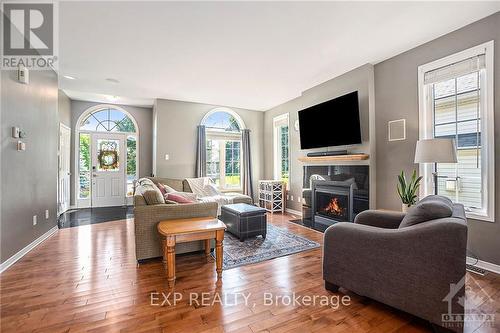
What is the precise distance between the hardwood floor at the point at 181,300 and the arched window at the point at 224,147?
135 inches

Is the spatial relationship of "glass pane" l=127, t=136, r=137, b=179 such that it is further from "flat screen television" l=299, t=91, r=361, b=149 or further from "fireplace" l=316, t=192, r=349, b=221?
"fireplace" l=316, t=192, r=349, b=221

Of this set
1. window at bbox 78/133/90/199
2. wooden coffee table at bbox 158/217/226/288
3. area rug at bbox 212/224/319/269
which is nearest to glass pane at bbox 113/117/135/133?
window at bbox 78/133/90/199

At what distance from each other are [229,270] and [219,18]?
2.71 meters

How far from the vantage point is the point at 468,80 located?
8.93 ft

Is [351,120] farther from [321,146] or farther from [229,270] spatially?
[229,270]

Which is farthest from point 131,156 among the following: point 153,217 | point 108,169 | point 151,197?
point 153,217

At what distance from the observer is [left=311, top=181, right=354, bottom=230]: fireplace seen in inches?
153

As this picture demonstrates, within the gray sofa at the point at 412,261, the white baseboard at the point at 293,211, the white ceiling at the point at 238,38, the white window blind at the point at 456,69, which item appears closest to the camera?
the gray sofa at the point at 412,261

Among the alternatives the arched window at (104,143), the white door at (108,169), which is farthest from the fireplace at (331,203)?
the white door at (108,169)

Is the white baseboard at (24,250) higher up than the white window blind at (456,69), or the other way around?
the white window blind at (456,69)

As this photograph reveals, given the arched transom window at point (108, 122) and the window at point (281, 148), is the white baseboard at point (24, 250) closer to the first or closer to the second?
the arched transom window at point (108, 122)

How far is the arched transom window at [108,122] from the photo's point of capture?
19.9 feet

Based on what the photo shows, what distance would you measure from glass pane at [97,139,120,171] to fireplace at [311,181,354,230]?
5.25 m

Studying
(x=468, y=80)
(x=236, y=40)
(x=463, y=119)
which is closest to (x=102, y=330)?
(x=236, y=40)
